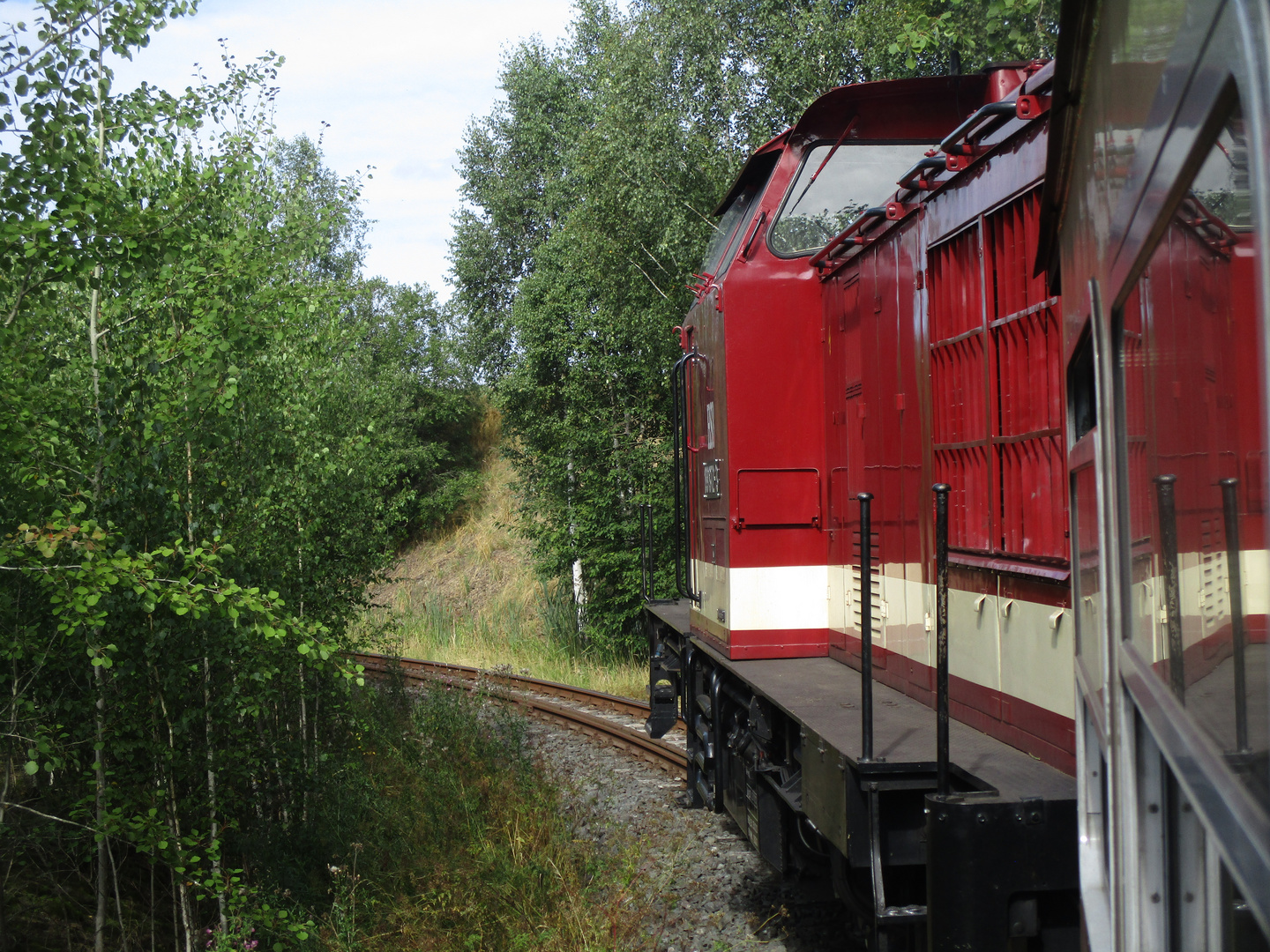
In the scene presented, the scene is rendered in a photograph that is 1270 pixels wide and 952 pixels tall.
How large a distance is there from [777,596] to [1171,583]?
456cm

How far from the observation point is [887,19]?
494 inches

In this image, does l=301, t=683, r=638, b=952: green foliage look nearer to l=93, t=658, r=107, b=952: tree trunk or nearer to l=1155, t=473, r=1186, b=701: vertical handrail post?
l=93, t=658, r=107, b=952: tree trunk

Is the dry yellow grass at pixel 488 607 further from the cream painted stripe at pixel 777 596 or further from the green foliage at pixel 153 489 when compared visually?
the cream painted stripe at pixel 777 596

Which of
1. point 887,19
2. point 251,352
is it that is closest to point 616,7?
point 887,19

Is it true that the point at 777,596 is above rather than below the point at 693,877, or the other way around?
above

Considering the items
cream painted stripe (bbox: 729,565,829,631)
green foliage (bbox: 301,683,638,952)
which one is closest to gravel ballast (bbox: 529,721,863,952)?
green foliage (bbox: 301,683,638,952)

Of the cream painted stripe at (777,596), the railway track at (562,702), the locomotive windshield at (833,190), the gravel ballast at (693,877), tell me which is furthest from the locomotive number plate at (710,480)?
the railway track at (562,702)

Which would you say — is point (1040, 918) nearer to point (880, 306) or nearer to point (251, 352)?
point (880, 306)

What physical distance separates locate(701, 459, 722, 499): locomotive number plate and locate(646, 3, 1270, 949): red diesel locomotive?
4 cm

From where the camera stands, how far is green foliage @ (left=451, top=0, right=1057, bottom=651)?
46.8ft

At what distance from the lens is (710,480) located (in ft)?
20.7

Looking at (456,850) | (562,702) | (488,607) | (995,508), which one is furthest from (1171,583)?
(488,607)

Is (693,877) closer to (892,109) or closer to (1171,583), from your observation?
(892,109)

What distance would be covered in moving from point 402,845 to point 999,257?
5.87 m
